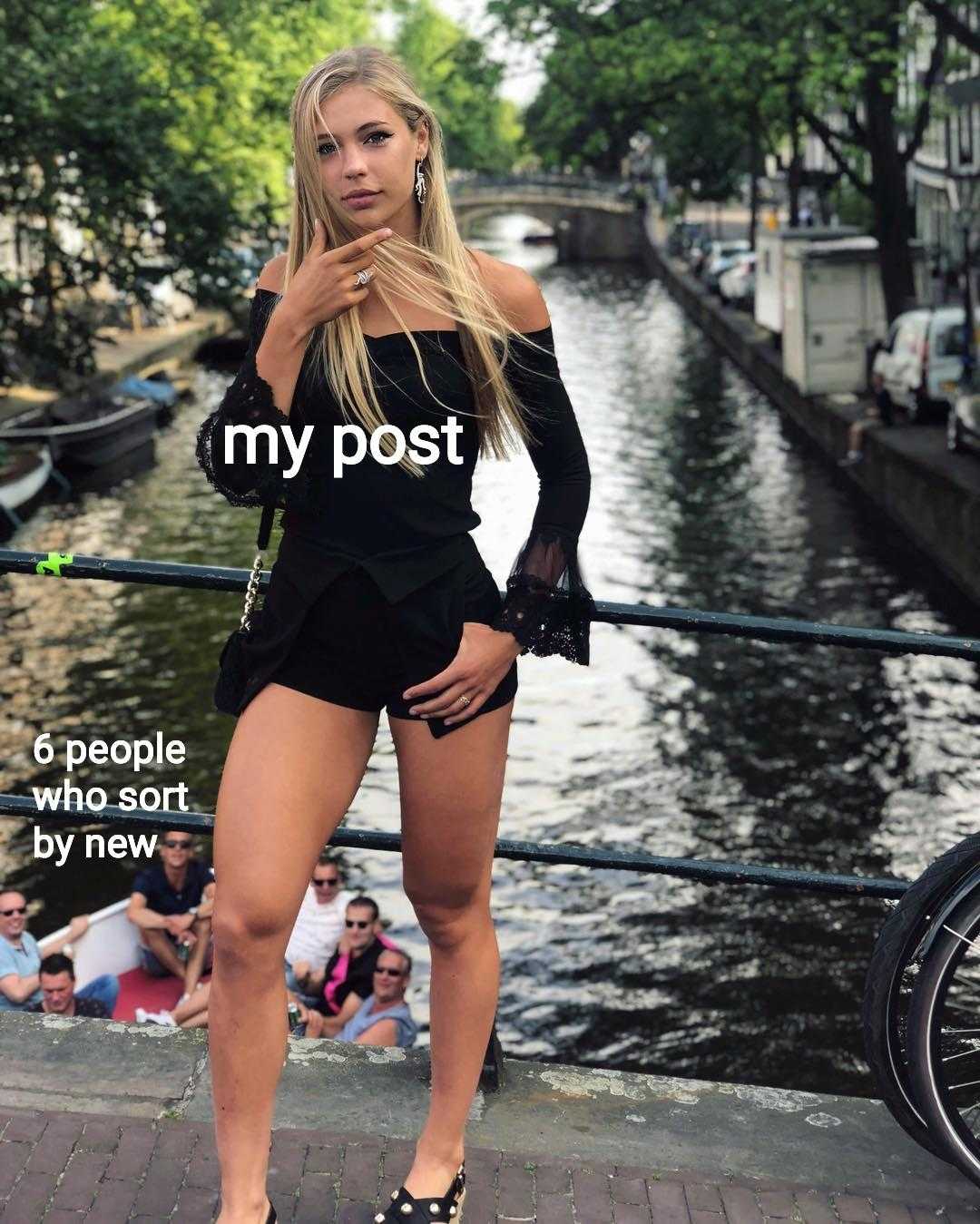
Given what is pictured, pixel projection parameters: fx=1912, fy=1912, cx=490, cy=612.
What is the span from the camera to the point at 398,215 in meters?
2.75

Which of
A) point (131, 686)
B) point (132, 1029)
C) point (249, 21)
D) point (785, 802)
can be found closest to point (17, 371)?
point (249, 21)

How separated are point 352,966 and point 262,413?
6796mm

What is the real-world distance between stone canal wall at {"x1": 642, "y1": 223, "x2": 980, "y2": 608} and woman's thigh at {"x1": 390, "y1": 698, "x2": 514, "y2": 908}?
51.8ft

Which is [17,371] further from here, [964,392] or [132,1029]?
[132,1029]

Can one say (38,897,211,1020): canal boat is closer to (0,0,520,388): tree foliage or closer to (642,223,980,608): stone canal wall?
(642,223,980,608): stone canal wall

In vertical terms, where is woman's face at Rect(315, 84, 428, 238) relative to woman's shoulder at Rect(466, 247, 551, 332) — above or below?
above

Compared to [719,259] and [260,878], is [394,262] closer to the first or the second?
[260,878]

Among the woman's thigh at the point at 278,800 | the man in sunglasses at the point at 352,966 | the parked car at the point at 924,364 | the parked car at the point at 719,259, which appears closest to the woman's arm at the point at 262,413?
the woman's thigh at the point at 278,800

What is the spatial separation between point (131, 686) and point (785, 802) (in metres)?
6.32

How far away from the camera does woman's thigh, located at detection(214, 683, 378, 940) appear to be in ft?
8.59

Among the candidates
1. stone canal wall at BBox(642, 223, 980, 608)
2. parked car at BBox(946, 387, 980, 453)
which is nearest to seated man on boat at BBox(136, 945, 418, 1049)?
stone canal wall at BBox(642, 223, 980, 608)

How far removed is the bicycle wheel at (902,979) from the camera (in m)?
3.03

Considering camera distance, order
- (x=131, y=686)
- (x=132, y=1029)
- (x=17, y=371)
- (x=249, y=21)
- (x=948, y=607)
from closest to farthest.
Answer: (x=132, y=1029), (x=131, y=686), (x=948, y=607), (x=17, y=371), (x=249, y=21)

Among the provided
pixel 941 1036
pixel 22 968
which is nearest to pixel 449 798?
pixel 941 1036
